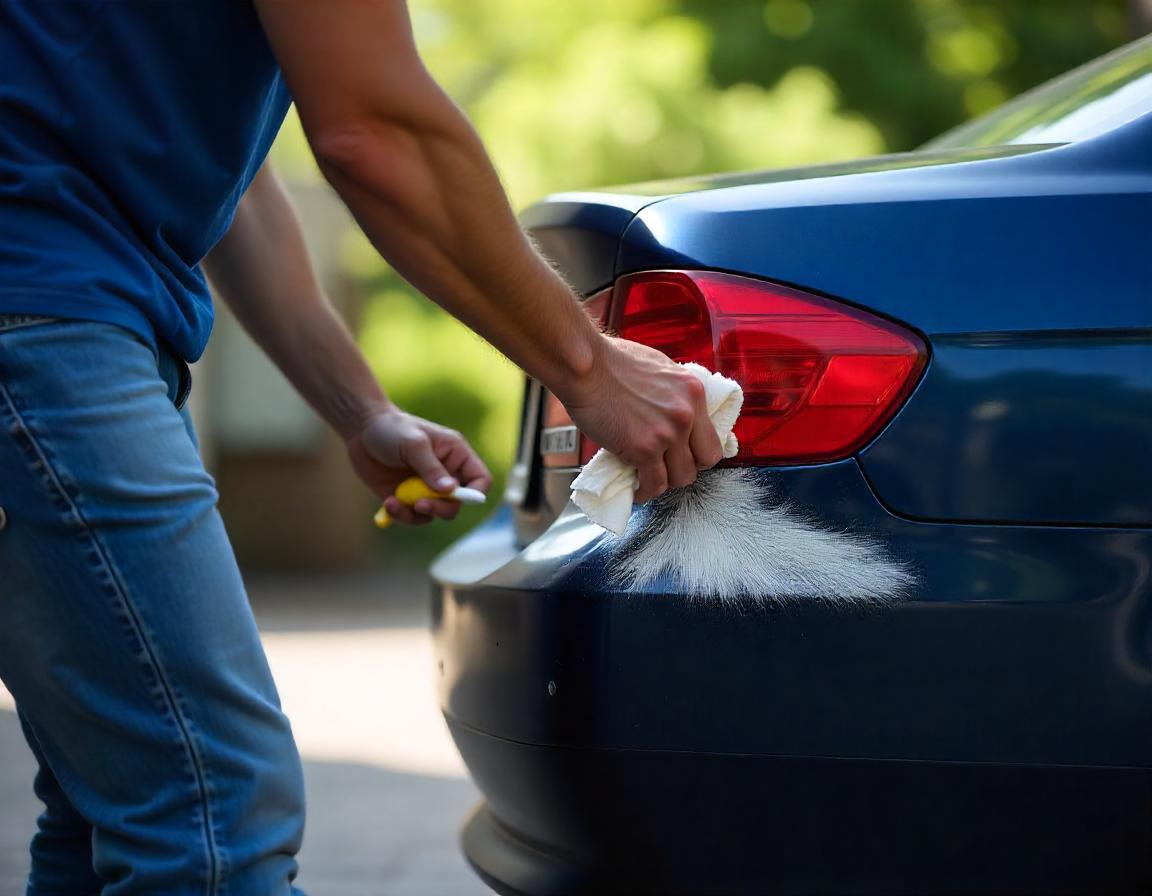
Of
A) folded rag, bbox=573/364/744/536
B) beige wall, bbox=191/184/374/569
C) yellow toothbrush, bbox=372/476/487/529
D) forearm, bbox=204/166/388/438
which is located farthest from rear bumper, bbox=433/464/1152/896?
beige wall, bbox=191/184/374/569

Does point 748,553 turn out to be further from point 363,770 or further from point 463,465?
point 363,770

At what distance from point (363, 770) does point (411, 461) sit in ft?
7.50

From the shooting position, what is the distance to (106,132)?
147 centimetres

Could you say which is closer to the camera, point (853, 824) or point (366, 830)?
point (853, 824)

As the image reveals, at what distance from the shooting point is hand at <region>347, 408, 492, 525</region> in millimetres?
2268

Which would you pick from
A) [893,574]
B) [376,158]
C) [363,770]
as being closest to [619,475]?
[893,574]

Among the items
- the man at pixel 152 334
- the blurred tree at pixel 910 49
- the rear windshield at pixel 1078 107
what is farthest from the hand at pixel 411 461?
the blurred tree at pixel 910 49

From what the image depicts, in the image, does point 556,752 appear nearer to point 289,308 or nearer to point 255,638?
point 255,638

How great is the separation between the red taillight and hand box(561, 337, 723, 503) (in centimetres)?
12

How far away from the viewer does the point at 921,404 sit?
1.78 meters

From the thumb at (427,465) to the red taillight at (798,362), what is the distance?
0.54 m

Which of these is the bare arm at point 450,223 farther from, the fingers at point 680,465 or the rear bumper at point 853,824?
the rear bumper at point 853,824

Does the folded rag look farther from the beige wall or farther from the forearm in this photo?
the beige wall

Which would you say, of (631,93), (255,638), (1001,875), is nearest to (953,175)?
(1001,875)
